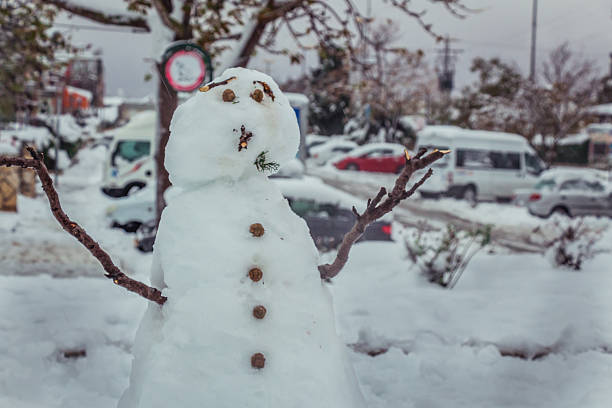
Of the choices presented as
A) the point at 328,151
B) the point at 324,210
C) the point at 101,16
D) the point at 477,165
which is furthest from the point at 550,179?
the point at 328,151

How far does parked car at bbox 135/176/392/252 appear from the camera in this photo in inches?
327

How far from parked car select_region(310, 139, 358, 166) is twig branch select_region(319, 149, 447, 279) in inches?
1046

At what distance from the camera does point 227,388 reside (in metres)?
2.12

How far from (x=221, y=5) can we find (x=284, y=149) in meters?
5.10

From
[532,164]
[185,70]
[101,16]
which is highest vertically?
[101,16]

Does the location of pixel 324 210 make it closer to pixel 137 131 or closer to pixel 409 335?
pixel 409 335

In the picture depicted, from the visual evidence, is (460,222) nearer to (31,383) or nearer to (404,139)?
(31,383)

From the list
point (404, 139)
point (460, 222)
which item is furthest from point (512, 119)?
point (460, 222)

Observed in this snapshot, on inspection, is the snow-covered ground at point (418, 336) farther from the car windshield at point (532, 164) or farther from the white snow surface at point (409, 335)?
the car windshield at point (532, 164)

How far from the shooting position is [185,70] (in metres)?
5.66

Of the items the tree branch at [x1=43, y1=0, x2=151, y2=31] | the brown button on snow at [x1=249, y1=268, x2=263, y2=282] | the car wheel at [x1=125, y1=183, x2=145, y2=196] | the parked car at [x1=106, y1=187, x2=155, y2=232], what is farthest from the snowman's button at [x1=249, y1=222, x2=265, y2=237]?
the car wheel at [x1=125, y1=183, x2=145, y2=196]

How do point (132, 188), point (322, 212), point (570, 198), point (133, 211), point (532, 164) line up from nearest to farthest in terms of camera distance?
1. point (322, 212)
2. point (133, 211)
3. point (570, 198)
4. point (132, 188)
5. point (532, 164)

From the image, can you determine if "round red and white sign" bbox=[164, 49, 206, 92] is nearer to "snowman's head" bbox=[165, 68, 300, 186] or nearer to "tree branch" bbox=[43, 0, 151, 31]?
"tree branch" bbox=[43, 0, 151, 31]

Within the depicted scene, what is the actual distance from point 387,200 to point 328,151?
2752cm
